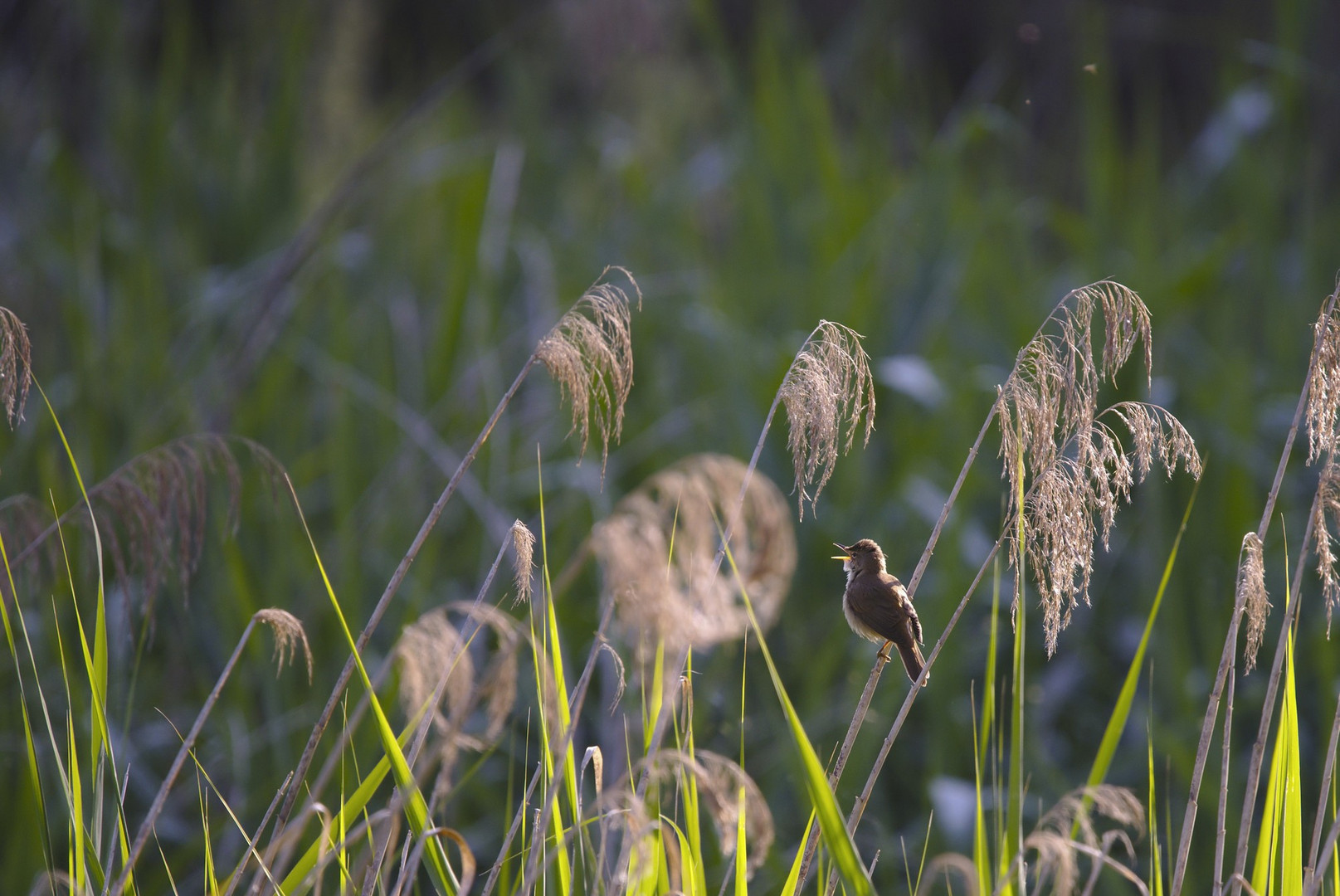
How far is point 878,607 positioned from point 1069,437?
0.48 meters

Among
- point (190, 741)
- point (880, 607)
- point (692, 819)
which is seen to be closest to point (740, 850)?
point (692, 819)

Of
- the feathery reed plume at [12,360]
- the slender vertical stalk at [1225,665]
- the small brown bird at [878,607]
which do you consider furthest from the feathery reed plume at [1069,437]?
the feathery reed plume at [12,360]

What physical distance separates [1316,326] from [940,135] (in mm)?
3258

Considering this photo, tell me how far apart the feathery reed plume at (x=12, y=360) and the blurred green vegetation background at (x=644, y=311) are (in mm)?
913

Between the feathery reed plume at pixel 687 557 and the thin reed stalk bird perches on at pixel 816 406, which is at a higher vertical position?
the thin reed stalk bird perches on at pixel 816 406

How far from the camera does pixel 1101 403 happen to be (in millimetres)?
3020

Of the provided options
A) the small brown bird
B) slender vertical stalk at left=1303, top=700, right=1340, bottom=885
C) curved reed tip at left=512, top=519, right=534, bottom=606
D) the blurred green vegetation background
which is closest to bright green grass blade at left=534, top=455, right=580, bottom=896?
curved reed tip at left=512, top=519, right=534, bottom=606

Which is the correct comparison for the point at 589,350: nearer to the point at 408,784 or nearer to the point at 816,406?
the point at 816,406

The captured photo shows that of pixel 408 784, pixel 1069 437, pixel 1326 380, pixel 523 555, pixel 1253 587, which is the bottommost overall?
pixel 408 784

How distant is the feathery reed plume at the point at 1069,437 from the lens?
3.22 ft

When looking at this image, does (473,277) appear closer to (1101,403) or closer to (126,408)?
(126,408)

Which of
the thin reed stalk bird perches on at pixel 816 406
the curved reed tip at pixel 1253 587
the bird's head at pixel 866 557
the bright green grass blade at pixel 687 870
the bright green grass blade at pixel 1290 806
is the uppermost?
the thin reed stalk bird perches on at pixel 816 406

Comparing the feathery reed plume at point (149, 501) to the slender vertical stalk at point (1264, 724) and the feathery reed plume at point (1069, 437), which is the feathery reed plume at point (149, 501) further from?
the slender vertical stalk at point (1264, 724)

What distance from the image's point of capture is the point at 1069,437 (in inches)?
41.5
